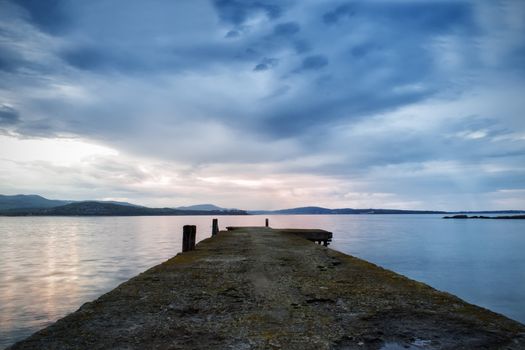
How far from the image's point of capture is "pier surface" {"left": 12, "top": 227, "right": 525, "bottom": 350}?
4.97m

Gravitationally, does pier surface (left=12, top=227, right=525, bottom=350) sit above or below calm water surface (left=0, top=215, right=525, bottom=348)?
above

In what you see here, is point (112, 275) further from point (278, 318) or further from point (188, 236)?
point (278, 318)

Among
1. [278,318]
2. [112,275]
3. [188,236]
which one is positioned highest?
[188,236]

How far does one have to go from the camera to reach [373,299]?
7.40 m

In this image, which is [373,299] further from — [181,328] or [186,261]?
[186,261]

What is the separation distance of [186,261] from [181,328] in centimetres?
800

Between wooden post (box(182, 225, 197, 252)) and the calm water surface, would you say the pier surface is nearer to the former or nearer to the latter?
wooden post (box(182, 225, 197, 252))

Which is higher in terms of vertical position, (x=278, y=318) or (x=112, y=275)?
(x=278, y=318)

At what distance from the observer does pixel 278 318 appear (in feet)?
19.8

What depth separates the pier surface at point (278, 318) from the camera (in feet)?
16.3

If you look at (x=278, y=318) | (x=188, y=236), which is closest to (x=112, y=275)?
(x=188, y=236)

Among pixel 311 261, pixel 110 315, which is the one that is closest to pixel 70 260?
pixel 311 261

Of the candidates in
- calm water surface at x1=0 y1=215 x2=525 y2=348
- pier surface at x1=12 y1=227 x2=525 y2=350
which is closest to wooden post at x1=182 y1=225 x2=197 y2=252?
calm water surface at x1=0 y1=215 x2=525 y2=348

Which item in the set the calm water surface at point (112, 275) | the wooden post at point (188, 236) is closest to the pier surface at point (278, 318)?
the wooden post at point (188, 236)
